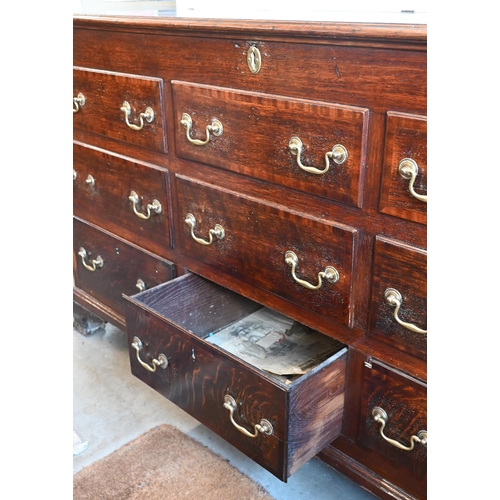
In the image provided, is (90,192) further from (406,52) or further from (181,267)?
(406,52)

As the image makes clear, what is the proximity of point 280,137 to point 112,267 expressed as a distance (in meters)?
0.71

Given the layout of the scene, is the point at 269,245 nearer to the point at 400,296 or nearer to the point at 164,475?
the point at 400,296

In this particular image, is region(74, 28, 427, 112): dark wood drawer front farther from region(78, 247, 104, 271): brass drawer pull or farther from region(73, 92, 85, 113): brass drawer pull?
region(78, 247, 104, 271): brass drawer pull

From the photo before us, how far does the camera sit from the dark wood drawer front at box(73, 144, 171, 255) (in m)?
1.22

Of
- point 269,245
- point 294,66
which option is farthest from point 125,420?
point 294,66

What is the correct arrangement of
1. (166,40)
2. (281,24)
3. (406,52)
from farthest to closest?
(166,40) → (281,24) → (406,52)

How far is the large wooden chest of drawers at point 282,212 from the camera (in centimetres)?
79

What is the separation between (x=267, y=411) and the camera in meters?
0.91

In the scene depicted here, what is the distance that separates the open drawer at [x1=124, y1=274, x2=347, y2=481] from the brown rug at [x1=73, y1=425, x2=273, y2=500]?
0.19 m

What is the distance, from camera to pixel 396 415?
0.93m

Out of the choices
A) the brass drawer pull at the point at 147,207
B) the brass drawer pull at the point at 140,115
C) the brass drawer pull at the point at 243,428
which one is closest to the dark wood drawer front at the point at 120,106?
the brass drawer pull at the point at 140,115
